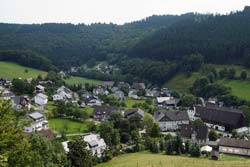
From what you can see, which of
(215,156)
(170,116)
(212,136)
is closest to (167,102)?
(170,116)

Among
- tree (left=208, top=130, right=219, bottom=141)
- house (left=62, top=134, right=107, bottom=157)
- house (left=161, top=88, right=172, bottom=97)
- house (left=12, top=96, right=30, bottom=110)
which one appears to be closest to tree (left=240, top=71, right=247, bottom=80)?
house (left=161, top=88, right=172, bottom=97)

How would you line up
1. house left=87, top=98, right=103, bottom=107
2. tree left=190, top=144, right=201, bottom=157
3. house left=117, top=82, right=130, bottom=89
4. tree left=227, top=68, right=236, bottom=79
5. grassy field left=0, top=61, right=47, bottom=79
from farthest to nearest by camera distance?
grassy field left=0, top=61, right=47, bottom=79, house left=117, top=82, right=130, bottom=89, tree left=227, top=68, right=236, bottom=79, house left=87, top=98, right=103, bottom=107, tree left=190, top=144, right=201, bottom=157

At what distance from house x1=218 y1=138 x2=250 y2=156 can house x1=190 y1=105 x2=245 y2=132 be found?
17273 millimetres

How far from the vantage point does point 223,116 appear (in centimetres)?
6619

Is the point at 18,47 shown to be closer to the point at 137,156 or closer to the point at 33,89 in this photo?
the point at 33,89

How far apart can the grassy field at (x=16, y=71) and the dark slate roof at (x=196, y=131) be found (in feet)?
215

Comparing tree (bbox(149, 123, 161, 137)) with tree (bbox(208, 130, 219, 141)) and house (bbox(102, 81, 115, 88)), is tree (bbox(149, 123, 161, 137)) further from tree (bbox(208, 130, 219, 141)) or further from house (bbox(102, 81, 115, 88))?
house (bbox(102, 81, 115, 88))

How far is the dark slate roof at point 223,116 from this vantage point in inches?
2554

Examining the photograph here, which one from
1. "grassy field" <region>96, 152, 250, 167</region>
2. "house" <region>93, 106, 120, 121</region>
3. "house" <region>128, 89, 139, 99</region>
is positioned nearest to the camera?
"grassy field" <region>96, 152, 250, 167</region>

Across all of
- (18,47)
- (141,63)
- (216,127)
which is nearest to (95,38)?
(18,47)

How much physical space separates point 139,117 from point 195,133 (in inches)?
347

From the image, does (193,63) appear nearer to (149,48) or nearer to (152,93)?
(152,93)

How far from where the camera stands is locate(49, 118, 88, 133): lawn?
55.8 m

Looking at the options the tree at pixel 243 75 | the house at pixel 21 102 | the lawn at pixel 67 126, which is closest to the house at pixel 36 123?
the lawn at pixel 67 126
